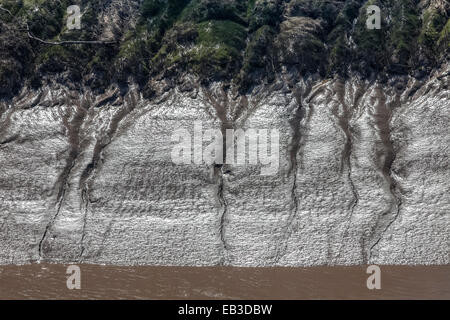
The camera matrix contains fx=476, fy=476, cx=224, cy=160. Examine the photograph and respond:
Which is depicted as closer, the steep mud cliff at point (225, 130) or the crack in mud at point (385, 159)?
the crack in mud at point (385, 159)

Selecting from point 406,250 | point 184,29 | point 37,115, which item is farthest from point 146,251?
Answer: point 184,29

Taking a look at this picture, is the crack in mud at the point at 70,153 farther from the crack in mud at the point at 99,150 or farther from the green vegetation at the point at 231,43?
the green vegetation at the point at 231,43

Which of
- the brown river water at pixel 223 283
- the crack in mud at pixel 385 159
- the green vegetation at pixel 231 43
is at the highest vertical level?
the green vegetation at pixel 231 43

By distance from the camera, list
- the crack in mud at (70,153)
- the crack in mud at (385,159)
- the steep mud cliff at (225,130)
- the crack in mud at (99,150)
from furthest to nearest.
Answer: the crack in mud at (99,150) < the crack in mud at (70,153) < the steep mud cliff at (225,130) < the crack in mud at (385,159)

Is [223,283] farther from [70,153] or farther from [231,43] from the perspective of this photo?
[231,43]

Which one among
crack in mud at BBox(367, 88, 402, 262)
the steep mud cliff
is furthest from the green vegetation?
crack in mud at BBox(367, 88, 402, 262)

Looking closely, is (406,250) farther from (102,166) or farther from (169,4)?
(169,4)

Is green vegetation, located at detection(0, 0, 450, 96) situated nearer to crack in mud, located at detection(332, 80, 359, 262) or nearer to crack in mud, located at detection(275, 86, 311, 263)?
crack in mud, located at detection(332, 80, 359, 262)

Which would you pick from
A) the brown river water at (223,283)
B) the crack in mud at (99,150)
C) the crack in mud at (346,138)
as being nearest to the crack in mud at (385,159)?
the crack in mud at (346,138)
